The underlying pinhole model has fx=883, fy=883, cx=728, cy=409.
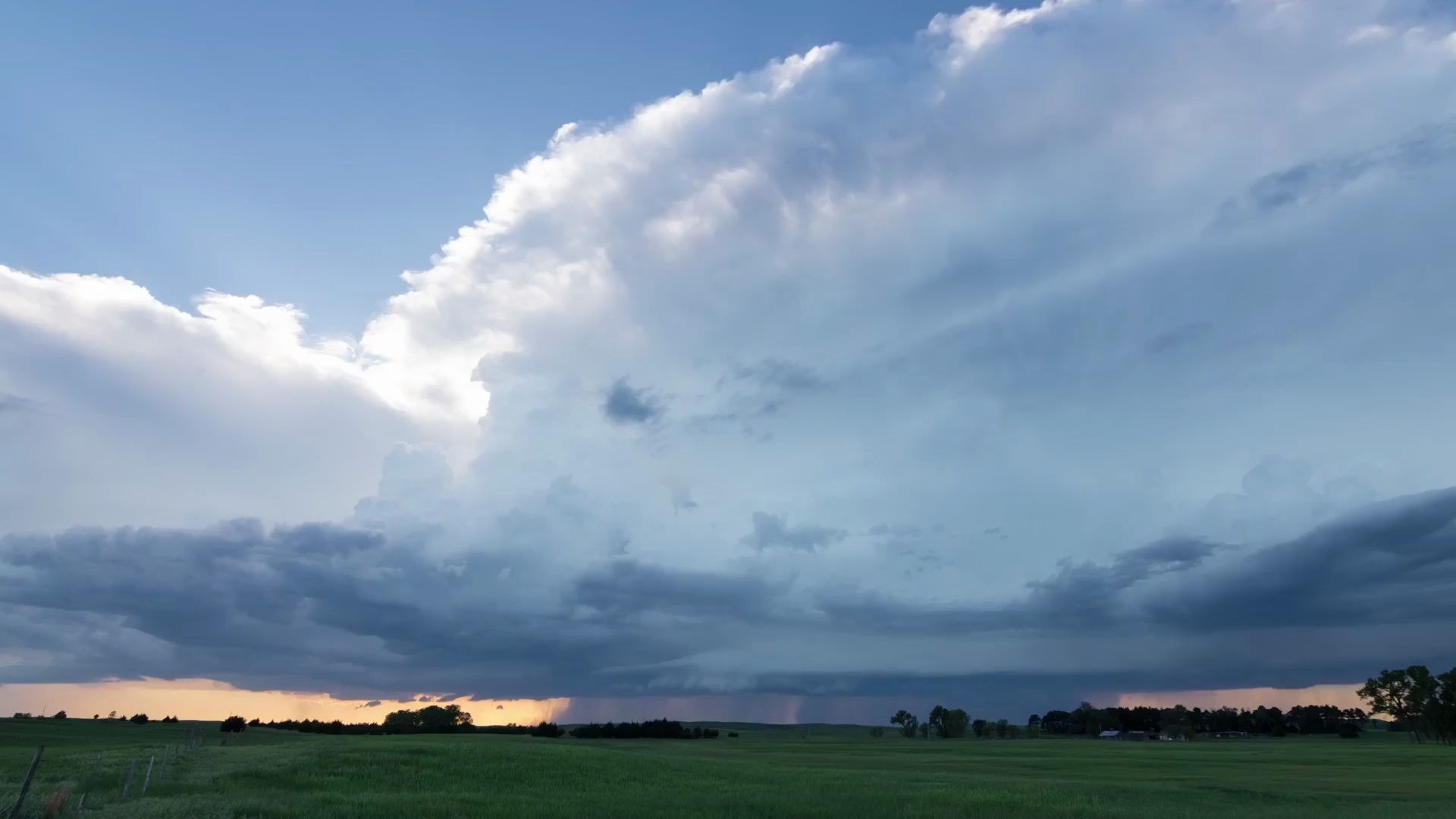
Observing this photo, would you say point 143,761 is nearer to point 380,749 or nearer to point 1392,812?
point 380,749

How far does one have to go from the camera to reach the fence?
3272cm

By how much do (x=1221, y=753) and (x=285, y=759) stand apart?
421ft

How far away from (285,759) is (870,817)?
4300 cm

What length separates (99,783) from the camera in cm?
4806

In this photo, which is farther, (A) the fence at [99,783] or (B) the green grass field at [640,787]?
(B) the green grass field at [640,787]

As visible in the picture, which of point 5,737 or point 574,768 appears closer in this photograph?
point 574,768

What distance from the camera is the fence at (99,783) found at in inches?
1288

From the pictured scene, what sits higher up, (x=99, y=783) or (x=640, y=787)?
(x=99, y=783)

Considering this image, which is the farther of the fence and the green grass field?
the green grass field

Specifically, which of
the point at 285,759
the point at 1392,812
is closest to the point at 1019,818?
the point at 1392,812

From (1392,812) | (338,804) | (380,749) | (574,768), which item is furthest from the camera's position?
(380,749)

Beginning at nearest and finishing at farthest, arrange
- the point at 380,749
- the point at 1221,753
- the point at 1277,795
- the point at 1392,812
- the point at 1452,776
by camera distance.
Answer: the point at 1392,812 → the point at 1277,795 → the point at 380,749 → the point at 1452,776 → the point at 1221,753

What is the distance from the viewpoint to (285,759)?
6294cm

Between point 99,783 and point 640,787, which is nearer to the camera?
point 99,783
